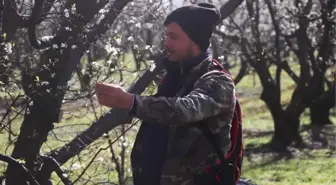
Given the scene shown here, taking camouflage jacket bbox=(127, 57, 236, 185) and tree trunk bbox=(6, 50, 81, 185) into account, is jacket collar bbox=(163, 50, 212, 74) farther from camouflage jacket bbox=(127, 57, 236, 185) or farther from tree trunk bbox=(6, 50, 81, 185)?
tree trunk bbox=(6, 50, 81, 185)

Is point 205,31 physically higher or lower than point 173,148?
higher

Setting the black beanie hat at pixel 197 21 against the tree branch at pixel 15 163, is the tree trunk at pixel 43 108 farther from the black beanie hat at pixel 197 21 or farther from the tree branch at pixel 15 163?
the black beanie hat at pixel 197 21

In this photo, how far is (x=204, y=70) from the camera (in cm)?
262

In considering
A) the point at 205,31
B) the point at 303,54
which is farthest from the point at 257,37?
the point at 205,31

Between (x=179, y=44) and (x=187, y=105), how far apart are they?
1.25 ft

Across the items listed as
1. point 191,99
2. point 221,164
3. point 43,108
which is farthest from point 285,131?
point 191,99

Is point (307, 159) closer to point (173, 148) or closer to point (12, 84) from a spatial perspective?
point (12, 84)

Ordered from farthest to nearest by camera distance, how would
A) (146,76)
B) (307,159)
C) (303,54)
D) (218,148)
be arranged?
(303,54) < (307,159) < (146,76) < (218,148)

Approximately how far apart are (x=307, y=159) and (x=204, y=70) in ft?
30.8

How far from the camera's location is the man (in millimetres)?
2521

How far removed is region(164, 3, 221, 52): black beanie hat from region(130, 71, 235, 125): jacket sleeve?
22 centimetres

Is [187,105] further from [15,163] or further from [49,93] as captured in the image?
[49,93]

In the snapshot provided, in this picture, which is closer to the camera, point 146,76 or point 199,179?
point 199,179

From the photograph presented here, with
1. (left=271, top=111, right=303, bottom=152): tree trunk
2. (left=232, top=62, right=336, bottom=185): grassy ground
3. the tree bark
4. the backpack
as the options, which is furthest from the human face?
(left=271, top=111, right=303, bottom=152): tree trunk
